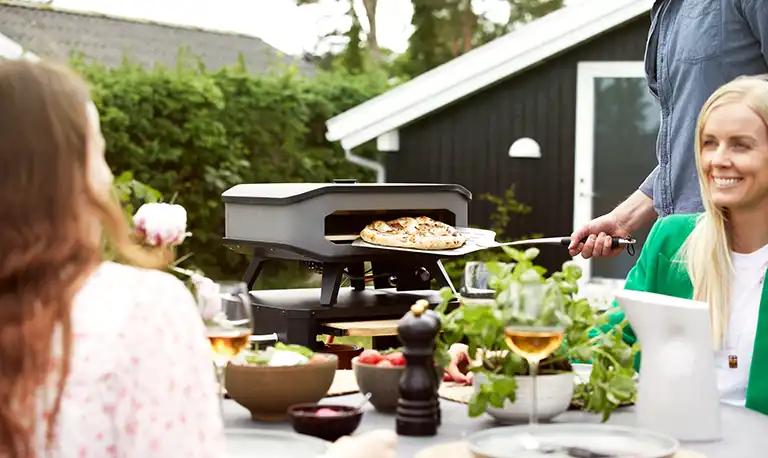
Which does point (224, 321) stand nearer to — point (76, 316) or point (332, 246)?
point (76, 316)

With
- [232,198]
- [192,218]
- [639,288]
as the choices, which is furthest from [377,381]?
[192,218]

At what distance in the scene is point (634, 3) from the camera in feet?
28.3

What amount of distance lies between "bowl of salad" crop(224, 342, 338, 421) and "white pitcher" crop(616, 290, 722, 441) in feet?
1.96

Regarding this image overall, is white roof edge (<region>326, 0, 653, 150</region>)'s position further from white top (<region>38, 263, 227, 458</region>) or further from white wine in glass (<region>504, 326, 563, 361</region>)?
white top (<region>38, 263, 227, 458</region>)

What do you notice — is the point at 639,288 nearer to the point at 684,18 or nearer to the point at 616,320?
the point at 616,320

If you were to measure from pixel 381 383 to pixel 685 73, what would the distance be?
1.67 m

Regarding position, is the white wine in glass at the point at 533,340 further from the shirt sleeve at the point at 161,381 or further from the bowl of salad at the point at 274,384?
the shirt sleeve at the point at 161,381

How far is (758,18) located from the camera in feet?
10.5

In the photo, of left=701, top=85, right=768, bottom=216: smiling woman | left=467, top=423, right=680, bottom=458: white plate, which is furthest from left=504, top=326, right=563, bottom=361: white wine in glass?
left=701, top=85, right=768, bottom=216: smiling woman

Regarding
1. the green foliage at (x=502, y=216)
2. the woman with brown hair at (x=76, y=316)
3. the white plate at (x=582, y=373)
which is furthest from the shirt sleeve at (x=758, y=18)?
the green foliage at (x=502, y=216)

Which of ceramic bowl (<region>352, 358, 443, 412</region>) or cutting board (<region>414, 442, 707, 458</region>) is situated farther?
ceramic bowl (<region>352, 358, 443, 412</region>)

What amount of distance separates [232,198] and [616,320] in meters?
1.93

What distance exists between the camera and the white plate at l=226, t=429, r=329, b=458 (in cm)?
186

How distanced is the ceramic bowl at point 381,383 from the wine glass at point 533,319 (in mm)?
270
